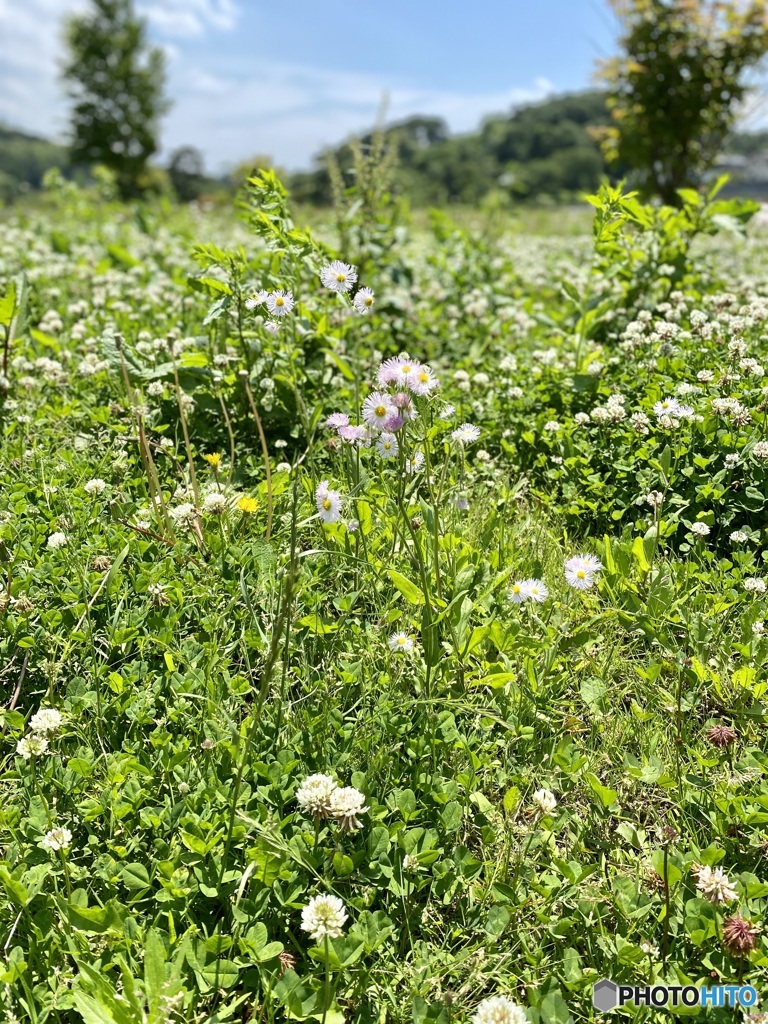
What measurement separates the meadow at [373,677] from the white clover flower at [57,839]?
0.04 ft

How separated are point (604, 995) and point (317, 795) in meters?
0.81

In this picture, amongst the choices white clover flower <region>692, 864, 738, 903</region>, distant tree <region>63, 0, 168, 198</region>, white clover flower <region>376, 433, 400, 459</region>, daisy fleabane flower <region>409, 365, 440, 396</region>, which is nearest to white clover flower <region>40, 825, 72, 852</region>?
white clover flower <region>376, 433, 400, 459</region>

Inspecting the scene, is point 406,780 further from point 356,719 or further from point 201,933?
point 201,933

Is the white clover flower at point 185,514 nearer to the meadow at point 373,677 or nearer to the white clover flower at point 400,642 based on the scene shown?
the meadow at point 373,677

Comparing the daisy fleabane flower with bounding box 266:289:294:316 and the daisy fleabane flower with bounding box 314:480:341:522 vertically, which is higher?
the daisy fleabane flower with bounding box 266:289:294:316

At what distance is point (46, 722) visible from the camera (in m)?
2.07

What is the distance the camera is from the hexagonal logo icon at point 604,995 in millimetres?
1748

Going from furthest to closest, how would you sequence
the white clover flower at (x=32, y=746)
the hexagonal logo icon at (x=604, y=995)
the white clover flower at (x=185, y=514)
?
the white clover flower at (x=185, y=514) → the white clover flower at (x=32, y=746) → the hexagonal logo icon at (x=604, y=995)

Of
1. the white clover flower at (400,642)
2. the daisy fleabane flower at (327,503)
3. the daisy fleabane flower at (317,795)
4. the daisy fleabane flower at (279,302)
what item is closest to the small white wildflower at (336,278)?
the daisy fleabane flower at (279,302)

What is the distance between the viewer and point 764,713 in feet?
7.84

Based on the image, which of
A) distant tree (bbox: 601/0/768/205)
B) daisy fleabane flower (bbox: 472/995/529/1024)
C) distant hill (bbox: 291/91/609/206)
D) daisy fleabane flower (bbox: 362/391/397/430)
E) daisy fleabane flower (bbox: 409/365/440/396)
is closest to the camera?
daisy fleabane flower (bbox: 472/995/529/1024)

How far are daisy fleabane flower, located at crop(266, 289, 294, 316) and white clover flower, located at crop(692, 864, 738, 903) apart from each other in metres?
2.06

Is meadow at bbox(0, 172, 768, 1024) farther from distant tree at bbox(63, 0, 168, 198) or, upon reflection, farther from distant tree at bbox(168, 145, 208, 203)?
distant tree at bbox(168, 145, 208, 203)

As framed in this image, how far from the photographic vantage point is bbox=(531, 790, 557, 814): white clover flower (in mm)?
2055
